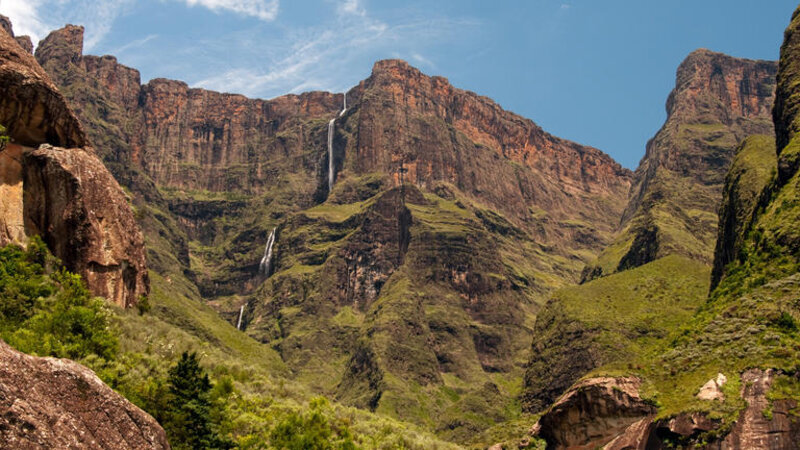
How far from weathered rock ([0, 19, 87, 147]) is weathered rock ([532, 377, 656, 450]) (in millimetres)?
59962

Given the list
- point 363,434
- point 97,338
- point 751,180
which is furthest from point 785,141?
point 97,338

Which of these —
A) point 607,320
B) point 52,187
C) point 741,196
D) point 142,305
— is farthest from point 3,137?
point 607,320

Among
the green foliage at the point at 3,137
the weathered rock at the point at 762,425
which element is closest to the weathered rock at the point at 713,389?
the weathered rock at the point at 762,425

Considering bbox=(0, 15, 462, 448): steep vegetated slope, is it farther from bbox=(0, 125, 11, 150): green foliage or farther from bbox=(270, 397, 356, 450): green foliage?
bbox=(0, 125, 11, 150): green foliage

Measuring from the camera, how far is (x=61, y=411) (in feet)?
67.5

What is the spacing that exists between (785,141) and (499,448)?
65.6 m

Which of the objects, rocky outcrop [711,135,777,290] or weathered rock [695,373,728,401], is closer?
weathered rock [695,373,728,401]

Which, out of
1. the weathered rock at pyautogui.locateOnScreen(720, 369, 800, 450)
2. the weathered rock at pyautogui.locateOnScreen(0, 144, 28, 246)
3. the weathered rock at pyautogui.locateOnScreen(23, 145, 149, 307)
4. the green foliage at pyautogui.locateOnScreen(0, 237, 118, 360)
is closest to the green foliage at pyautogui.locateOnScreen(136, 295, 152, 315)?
the weathered rock at pyautogui.locateOnScreen(23, 145, 149, 307)

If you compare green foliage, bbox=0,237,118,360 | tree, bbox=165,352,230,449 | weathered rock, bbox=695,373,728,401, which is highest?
weathered rock, bbox=695,373,728,401

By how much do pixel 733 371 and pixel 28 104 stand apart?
68513 mm

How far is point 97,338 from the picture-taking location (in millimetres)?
46719

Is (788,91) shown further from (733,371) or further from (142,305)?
(142,305)

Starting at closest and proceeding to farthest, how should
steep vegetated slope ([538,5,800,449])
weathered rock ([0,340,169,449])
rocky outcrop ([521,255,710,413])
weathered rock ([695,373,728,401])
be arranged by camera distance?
weathered rock ([0,340,169,449]), steep vegetated slope ([538,5,800,449]), weathered rock ([695,373,728,401]), rocky outcrop ([521,255,710,413])

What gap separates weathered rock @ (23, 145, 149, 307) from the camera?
62031 millimetres
